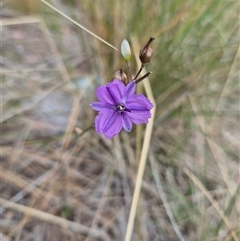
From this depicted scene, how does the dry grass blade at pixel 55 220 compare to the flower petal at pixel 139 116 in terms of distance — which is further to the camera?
the dry grass blade at pixel 55 220

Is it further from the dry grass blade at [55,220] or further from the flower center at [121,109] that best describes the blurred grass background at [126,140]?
the flower center at [121,109]

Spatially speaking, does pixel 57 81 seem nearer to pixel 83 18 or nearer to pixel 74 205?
pixel 83 18

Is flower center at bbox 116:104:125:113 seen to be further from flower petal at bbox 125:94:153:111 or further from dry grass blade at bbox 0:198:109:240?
dry grass blade at bbox 0:198:109:240

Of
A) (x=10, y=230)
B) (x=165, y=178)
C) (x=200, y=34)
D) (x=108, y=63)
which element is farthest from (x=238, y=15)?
(x=10, y=230)

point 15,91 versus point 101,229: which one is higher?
point 15,91

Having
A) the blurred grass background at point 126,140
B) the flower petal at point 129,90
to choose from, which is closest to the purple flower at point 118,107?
the flower petal at point 129,90

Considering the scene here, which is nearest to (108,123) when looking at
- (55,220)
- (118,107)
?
(118,107)

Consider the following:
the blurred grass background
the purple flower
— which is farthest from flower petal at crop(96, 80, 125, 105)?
the blurred grass background
